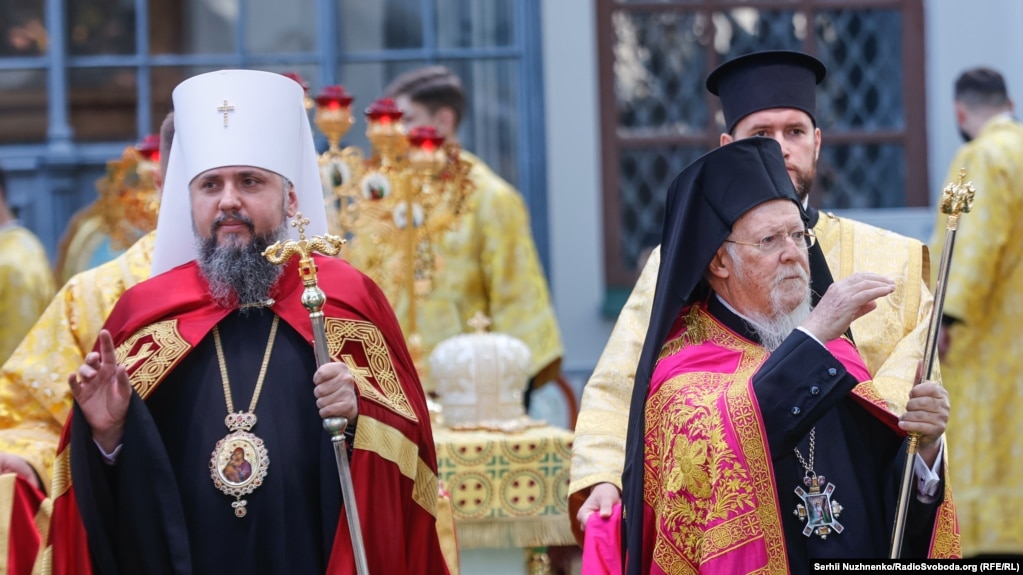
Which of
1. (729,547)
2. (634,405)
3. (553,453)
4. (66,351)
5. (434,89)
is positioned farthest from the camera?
(434,89)

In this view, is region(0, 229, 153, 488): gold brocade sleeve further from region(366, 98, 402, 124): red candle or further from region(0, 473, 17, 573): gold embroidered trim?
region(366, 98, 402, 124): red candle

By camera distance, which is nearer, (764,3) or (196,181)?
(196,181)

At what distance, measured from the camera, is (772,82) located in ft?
16.1

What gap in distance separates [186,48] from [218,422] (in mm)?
5763

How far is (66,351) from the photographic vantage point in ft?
16.9

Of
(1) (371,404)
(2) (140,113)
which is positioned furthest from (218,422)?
(2) (140,113)

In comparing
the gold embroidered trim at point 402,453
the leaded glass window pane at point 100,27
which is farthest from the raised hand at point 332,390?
the leaded glass window pane at point 100,27

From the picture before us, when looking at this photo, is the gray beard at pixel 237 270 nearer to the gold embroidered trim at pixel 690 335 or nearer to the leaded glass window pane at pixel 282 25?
the gold embroidered trim at pixel 690 335

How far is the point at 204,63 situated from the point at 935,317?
6.49 metres

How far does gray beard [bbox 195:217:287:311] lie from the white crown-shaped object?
6.86ft

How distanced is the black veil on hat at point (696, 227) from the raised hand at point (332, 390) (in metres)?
0.74

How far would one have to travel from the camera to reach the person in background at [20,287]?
302 inches

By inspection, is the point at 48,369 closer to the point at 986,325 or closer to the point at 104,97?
the point at 104,97

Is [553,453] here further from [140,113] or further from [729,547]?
[140,113]
